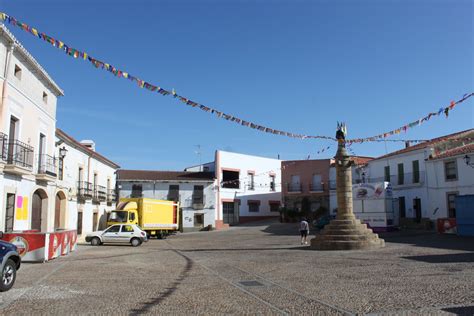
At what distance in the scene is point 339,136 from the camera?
20.8 m

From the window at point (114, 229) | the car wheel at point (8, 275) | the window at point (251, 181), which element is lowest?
the car wheel at point (8, 275)

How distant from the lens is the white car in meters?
24.3

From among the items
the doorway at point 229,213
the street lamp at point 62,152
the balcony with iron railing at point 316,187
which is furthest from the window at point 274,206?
the street lamp at point 62,152

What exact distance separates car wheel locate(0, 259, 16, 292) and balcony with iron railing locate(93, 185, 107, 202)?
22692 millimetres

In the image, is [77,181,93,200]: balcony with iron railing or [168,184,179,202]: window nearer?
[77,181,93,200]: balcony with iron railing

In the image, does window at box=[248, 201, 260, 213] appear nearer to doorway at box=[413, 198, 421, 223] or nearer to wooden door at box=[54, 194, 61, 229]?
doorway at box=[413, 198, 421, 223]

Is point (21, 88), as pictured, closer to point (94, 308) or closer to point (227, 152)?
point (94, 308)

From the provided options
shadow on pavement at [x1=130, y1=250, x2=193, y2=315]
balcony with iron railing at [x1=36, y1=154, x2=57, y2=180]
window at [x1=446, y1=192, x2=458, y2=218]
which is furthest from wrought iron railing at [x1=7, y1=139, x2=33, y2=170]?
window at [x1=446, y1=192, x2=458, y2=218]

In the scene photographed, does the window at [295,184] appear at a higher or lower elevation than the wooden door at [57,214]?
higher

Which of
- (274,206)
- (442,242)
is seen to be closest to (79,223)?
(442,242)

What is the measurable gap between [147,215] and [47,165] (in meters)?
10.3

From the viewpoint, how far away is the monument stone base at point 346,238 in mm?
18828

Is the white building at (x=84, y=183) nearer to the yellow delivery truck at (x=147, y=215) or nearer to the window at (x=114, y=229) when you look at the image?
the yellow delivery truck at (x=147, y=215)

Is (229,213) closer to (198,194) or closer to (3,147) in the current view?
(198,194)
